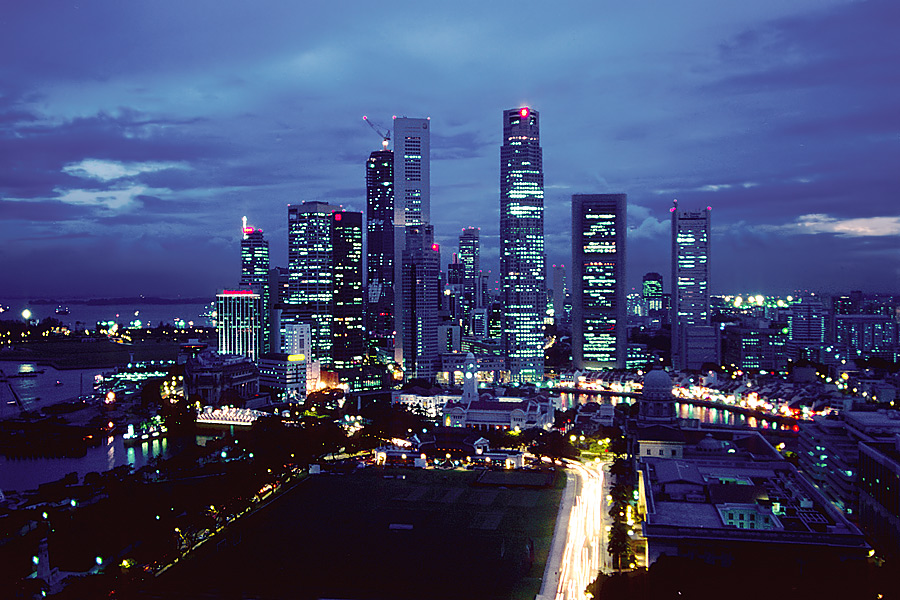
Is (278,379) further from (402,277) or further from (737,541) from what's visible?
(737,541)

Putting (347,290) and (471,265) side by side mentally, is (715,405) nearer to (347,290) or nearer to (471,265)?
(347,290)

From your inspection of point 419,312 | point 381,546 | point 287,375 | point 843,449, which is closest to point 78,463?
point 381,546

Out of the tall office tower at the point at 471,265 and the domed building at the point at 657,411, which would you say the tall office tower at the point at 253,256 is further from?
the domed building at the point at 657,411

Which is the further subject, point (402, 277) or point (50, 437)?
point (402, 277)

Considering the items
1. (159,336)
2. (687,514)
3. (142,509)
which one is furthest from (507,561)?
(159,336)

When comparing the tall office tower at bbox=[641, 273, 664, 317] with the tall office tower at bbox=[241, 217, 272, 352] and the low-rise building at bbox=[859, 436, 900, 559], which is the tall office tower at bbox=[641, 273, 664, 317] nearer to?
the tall office tower at bbox=[241, 217, 272, 352]
